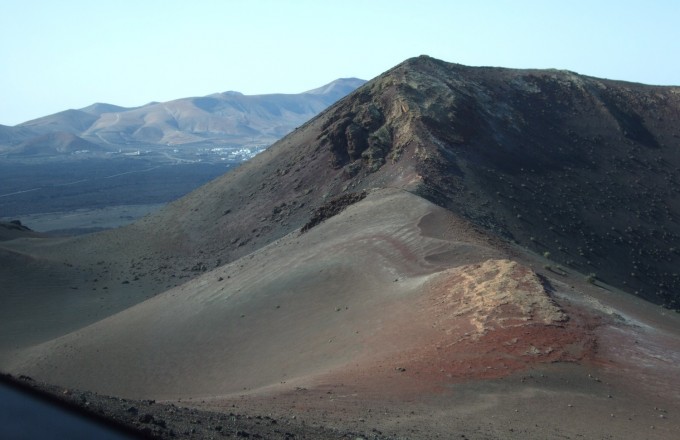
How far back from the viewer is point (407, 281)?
2208 centimetres

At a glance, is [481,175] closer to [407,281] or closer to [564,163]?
[564,163]

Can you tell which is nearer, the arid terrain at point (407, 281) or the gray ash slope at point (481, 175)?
the arid terrain at point (407, 281)

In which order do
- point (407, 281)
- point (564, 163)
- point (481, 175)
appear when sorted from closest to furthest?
point (407, 281), point (481, 175), point (564, 163)

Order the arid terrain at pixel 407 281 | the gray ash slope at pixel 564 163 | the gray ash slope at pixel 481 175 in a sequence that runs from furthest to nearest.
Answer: the gray ash slope at pixel 481 175
the gray ash slope at pixel 564 163
the arid terrain at pixel 407 281

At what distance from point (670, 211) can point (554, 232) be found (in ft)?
40.4

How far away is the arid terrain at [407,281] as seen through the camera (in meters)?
13.6

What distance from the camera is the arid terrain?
13602 millimetres

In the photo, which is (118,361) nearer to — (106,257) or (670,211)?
(106,257)

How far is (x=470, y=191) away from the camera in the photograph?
36.7 m

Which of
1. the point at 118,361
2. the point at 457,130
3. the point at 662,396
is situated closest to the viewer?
the point at 662,396

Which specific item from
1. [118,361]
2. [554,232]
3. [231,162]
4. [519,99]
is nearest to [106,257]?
[118,361]

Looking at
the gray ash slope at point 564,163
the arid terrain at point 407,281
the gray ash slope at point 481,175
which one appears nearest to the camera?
the arid terrain at point 407,281

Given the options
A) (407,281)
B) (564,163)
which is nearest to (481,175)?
(564,163)

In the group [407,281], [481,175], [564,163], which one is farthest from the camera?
[564,163]
